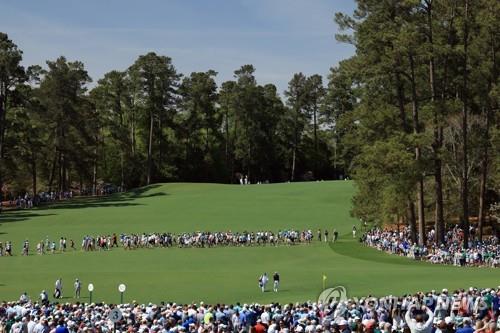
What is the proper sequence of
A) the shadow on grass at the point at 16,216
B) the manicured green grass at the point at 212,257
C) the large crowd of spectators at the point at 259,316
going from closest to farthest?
→ the large crowd of spectators at the point at 259,316 → the manicured green grass at the point at 212,257 → the shadow on grass at the point at 16,216

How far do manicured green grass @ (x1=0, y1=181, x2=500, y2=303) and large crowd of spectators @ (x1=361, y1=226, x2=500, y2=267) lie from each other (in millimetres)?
1212

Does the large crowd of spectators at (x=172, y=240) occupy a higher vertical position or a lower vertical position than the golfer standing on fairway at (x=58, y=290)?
higher

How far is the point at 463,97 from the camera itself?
4609 cm

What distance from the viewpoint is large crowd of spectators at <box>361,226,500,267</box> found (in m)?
38.9

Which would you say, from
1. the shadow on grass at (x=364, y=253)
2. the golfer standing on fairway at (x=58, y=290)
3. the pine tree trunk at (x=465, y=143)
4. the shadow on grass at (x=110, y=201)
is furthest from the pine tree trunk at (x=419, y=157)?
the shadow on grass at (x=110, y=201)

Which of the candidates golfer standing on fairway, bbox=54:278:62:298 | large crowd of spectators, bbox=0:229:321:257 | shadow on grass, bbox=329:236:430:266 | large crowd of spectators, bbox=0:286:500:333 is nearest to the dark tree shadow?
large crowd of spectators, bbox=0:229:321:257

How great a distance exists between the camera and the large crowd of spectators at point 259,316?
1797 centimetres

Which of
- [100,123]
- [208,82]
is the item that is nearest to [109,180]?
[100,123]

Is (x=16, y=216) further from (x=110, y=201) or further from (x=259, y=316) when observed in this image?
(x=259, y=316)

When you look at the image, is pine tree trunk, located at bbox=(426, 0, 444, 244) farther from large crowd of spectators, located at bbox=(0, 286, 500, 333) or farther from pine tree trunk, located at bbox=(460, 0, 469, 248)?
large crowd of spectators, located at bbox=(0, 286, 500, 333)

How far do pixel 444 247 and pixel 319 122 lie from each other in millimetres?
70647

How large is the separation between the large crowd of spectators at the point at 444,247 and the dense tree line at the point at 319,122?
4.17 feet

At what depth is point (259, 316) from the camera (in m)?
21.1

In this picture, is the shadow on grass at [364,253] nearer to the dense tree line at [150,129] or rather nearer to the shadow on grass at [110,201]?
the shadow on grass at [110,201]
